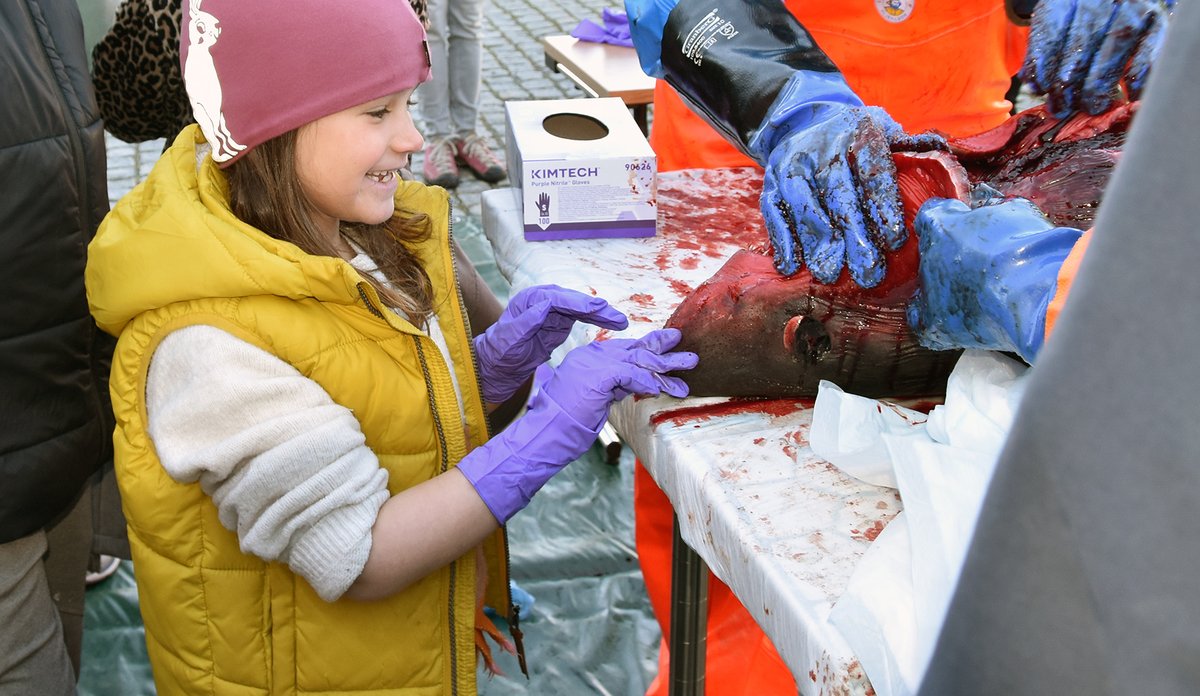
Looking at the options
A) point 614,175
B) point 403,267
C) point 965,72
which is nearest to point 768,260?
point 614,175

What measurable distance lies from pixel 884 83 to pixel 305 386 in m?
1.53

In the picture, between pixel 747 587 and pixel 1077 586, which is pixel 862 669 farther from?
pixel 1077 586

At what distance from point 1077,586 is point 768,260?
54.9 inches

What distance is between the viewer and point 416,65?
5.19 ft

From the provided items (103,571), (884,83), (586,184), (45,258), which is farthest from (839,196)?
(103,571)

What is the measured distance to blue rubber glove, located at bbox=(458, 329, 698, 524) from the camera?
61.4 inches

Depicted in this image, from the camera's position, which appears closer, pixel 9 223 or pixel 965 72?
pixel 9 223

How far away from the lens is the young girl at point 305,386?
1.44 m

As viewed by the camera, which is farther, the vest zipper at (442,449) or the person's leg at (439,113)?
the person's leg at (439,113)

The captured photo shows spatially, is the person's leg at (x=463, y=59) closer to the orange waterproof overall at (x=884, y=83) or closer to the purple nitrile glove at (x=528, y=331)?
the orange waterproof overall at (x=884, y=83)

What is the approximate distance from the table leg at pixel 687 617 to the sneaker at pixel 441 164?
11.8ft

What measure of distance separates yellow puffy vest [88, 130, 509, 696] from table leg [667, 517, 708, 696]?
0.37m

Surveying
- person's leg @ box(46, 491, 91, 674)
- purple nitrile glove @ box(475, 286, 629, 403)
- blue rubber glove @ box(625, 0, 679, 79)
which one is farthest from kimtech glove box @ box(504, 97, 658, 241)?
person's leg @ box(46, 491, 91, 674)

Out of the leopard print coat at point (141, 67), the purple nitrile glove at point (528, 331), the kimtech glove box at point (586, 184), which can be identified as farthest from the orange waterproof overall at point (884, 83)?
the leopard print coat at point (141, 67)
